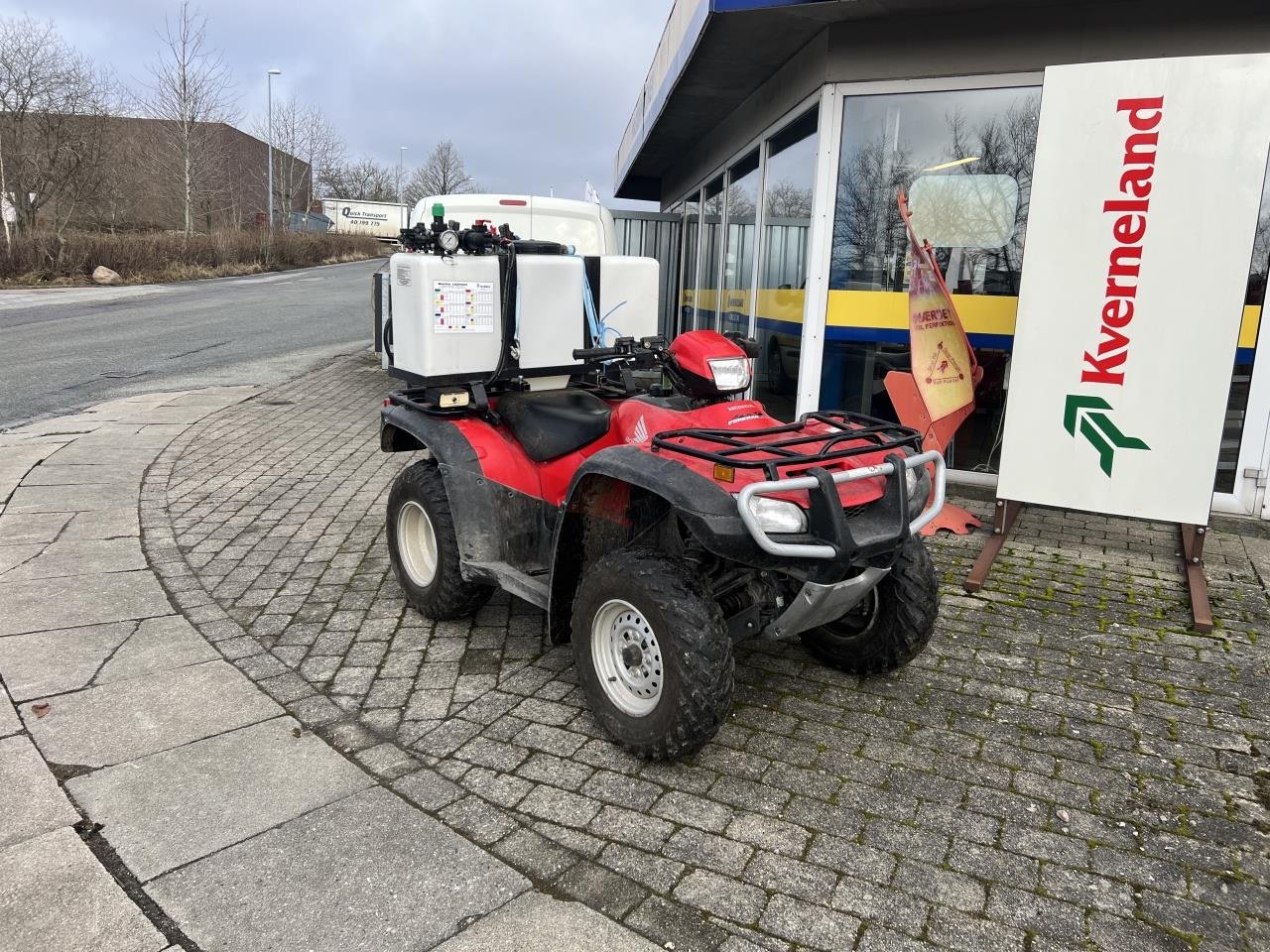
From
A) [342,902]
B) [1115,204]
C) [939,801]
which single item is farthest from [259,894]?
[1115,204]

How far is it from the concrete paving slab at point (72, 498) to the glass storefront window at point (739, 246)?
18.7 ft

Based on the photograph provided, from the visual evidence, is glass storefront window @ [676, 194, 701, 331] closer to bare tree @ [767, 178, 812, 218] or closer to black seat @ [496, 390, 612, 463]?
bare tree @ [767, 178, 812, 218]

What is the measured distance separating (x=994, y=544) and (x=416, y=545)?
10.8ft

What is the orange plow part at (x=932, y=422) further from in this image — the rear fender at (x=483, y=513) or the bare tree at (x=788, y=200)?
the rear fender at (x=483, y=513)

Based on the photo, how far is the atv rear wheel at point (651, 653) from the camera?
2961mm

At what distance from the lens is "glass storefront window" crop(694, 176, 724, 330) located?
434 inches

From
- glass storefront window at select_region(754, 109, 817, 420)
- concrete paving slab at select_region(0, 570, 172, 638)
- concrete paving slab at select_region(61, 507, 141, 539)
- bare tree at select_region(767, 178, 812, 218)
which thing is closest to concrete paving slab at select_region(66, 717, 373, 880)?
concrete paving slab at select_region(0, 570, 172, 638)

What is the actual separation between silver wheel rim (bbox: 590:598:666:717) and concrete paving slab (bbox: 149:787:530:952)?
0.77 meters

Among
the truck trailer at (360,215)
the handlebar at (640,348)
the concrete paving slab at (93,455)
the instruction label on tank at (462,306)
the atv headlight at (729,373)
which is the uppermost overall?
the truck trailer at (360,215)

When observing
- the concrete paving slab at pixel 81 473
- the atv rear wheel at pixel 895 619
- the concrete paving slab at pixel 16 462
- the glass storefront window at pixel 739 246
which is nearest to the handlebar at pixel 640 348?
the atv rear wheel at pixel 895 619

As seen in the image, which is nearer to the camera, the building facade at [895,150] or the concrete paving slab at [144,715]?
the concrete paving slab at [144,715]

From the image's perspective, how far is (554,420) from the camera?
3986 millimetres

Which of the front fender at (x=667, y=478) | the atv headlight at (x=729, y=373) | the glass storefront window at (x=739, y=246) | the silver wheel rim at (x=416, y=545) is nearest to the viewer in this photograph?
the front fender at (x=667, y=478)

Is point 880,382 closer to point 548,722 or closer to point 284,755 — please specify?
point 548,722
